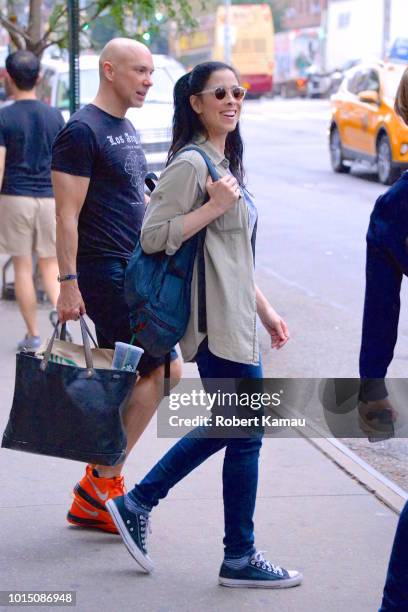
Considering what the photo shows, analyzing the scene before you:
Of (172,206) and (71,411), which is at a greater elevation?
(172,206)

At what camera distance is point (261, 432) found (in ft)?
13.1

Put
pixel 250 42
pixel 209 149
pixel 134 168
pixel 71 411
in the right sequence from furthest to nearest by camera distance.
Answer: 1. pixel 250 42
2. pixel 134 168
3. pixel 71 411
4. pixel 209 149

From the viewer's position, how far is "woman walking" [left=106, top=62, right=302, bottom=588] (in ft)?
12.6

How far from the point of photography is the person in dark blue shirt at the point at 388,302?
316cm

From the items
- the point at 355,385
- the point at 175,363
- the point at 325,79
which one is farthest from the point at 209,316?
the point at 325,79

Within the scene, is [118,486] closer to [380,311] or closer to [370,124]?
[380,311]

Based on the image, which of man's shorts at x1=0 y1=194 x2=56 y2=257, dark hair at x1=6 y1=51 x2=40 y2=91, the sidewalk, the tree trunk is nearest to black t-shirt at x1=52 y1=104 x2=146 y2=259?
the sidewalk

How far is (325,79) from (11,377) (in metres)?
54.2

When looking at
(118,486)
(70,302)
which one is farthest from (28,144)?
(118,486)

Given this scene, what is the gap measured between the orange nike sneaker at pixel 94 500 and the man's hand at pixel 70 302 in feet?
1.97

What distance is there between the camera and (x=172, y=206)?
3.86 m

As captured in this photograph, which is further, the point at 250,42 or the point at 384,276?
the point at 250,42

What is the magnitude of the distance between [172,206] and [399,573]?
138 centimetres

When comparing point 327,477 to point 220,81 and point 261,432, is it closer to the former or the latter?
point 261,432
